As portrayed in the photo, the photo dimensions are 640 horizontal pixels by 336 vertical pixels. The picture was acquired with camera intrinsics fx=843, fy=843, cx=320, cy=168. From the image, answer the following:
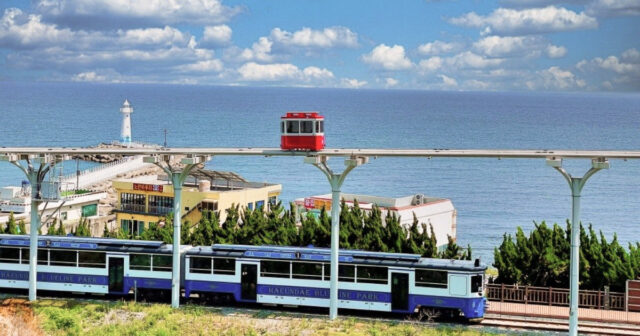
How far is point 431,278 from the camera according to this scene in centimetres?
2845

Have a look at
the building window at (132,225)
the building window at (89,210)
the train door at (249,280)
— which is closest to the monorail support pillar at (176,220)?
the train door at (249,280)

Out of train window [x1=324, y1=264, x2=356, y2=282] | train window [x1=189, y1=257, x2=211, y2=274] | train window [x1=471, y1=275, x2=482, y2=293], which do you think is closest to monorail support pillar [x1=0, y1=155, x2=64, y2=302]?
train window [x1=189, y1=257, x2=211, y2=274]

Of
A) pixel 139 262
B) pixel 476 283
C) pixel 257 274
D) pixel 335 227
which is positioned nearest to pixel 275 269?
pixel 257 274

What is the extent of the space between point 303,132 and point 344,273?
5.17m

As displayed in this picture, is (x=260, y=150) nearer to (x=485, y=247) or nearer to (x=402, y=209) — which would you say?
(x=402, y=209)

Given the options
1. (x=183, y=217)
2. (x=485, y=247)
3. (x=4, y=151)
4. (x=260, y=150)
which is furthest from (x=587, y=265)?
(x=485, y=247)

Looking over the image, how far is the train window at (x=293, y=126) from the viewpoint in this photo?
98.2 ft

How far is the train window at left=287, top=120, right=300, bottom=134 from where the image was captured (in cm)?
2994

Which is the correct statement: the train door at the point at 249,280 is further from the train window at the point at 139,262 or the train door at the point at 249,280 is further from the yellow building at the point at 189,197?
the yellow building at the point at 189,197

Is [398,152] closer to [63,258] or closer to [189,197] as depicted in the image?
[63,258]

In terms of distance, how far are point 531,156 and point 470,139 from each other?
153 m

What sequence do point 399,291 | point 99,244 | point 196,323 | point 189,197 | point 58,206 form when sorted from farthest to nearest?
point 189,197, point 58,206, point 99,244, point 399,291, point 196,323

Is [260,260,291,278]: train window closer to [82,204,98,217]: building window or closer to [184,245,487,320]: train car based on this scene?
[184,245,487,320]: train car

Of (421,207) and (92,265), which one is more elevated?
(421,207)
